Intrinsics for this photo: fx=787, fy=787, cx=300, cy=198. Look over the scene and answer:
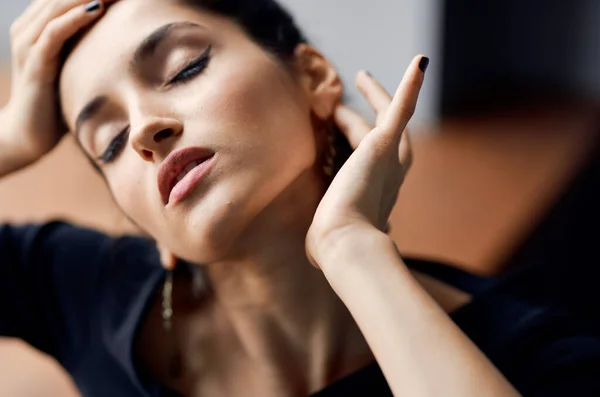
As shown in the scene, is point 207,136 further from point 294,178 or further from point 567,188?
point 567,188

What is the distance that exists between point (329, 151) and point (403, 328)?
0.49 feet

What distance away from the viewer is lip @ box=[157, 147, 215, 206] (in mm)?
392

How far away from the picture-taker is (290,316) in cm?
47

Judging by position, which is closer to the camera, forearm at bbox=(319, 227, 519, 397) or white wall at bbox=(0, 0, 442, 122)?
forearm at bbox=(319, 227, 519, 397)

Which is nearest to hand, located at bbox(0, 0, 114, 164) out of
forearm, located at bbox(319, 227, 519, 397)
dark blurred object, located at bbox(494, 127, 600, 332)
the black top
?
the black top

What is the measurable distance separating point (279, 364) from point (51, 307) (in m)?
0.19

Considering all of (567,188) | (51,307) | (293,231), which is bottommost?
(567,188)

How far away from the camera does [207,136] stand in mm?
400

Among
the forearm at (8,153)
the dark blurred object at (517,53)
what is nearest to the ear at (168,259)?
the forearm at (8,153)

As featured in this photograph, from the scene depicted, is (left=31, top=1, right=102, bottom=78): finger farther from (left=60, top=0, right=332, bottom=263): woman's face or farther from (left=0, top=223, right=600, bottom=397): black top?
(left=0, top=223, right=600, bottom=397): black top

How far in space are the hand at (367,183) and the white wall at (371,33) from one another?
0.41 feet

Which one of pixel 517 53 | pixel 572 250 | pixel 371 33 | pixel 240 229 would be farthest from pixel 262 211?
pixel 517 53

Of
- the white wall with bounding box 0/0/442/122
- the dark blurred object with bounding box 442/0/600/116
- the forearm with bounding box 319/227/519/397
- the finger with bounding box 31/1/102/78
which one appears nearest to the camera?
the forearm with bounding box 319/227/519/397

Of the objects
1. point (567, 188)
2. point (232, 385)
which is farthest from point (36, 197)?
point (567, 188)
